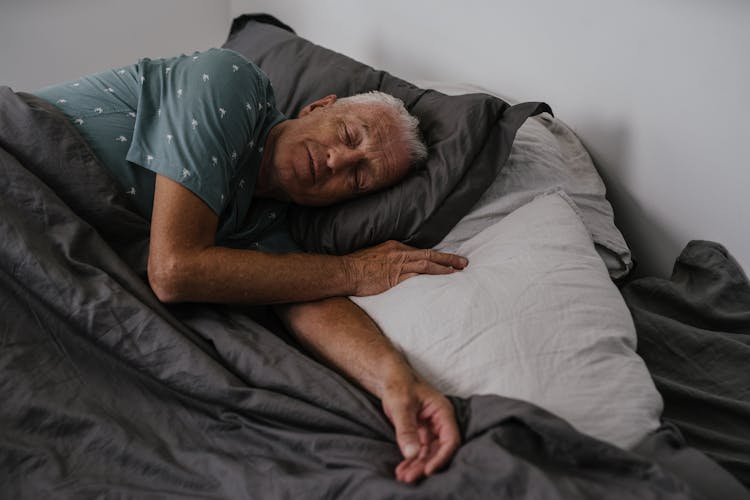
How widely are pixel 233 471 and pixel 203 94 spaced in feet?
2.51

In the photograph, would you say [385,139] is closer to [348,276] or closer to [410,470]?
[348,276]

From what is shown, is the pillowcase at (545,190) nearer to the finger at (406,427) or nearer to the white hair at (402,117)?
the white hair at (402,117)

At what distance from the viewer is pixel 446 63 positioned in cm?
219

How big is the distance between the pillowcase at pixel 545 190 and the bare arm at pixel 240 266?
0.13 meters

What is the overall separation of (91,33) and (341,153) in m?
1.68

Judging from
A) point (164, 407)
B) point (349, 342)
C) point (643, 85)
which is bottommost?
point (164, 407)

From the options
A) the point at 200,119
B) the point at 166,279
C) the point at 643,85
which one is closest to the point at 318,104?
the point at 200,119

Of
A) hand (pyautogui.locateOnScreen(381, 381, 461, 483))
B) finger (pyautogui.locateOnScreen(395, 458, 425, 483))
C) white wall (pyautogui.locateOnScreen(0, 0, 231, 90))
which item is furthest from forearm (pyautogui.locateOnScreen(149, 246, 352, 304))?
white wall (pyautogui.locateOnScreen(0, 0, 231, 90))

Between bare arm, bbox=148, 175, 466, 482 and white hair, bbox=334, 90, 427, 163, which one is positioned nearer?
bare arm, bbox=148, 175, 466, 482

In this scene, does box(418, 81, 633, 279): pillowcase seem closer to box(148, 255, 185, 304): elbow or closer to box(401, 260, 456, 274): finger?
box(401, 260, 456, 274): finger

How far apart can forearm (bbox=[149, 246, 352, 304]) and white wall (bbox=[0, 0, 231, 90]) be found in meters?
1.68

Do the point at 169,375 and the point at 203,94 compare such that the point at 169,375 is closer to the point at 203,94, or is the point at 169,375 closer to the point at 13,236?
the point at 13,236

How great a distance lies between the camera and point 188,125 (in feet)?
4.87

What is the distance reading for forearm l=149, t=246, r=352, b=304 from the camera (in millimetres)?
1393
